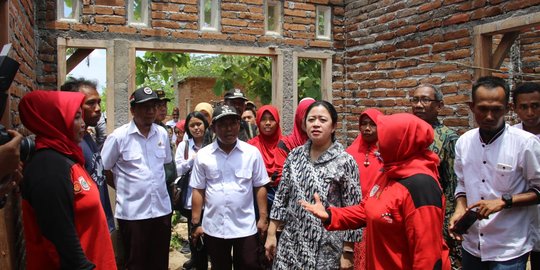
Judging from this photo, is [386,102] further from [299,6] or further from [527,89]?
[527,89]

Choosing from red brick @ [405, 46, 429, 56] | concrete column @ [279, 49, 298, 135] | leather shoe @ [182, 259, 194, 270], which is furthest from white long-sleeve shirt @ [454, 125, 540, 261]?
concrete column @ [279, 49, 298, 135]

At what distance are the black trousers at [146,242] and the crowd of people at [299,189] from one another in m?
0.01

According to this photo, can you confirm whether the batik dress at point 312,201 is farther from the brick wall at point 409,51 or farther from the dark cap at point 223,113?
the brick wall at point 409,51

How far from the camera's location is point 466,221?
8.08ft

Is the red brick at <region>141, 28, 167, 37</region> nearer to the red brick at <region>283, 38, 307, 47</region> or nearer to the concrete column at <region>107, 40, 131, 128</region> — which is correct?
the concrete column at <region>107, 40, 131, 128</region>

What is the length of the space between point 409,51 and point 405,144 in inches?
162

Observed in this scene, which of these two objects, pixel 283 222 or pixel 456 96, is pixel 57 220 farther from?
pixel 456 96

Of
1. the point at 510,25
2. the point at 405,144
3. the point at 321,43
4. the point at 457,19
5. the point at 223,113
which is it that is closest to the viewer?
the point at 405,144

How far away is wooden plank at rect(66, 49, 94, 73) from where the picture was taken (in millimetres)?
5943

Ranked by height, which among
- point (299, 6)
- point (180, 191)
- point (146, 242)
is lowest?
point (146, 242)

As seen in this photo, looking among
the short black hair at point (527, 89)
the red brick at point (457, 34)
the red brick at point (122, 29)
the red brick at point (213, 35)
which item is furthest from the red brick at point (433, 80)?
the red brick at point (122, 29)

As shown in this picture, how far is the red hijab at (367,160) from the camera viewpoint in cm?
362

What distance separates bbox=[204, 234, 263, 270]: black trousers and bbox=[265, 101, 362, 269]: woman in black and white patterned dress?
444 mm

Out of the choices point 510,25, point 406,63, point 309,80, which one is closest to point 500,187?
point 510,25
